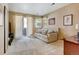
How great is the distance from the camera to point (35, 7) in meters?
1.99

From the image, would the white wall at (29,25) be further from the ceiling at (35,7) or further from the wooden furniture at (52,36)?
the wooden furniture at (52,36)

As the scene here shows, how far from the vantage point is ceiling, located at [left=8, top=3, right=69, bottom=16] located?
193 centimetres

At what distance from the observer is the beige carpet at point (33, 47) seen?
1.96 metres

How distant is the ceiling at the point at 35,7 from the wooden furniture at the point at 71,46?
662 millimetres

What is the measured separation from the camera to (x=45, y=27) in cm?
205

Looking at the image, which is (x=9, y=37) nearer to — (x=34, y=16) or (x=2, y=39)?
(x=2, y=39)

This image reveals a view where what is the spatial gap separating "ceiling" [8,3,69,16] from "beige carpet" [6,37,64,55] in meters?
0.56

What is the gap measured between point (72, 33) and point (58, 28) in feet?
0.93

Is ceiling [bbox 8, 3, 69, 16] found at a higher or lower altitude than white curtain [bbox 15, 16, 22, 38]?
higher

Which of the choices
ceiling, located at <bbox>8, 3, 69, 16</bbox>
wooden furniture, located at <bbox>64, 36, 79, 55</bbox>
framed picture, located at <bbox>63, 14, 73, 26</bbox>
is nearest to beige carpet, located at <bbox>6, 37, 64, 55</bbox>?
wooden furniture, located at <bbox>64, 36, 79, 55</bbox>

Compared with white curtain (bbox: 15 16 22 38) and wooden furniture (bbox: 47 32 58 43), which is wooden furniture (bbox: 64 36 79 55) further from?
white curtain (bbox: 15 16 22 38)

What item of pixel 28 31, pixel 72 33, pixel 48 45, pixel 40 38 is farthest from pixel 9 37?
pixel 72 33

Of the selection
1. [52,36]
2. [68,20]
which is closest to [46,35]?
[52,36]

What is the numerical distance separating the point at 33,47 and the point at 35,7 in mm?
783
